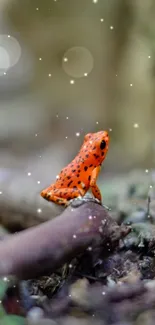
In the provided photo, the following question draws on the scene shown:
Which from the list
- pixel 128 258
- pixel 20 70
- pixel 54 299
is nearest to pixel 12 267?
pixel 54 299

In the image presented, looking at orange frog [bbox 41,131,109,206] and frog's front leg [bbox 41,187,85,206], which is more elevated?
orange frog [bbox 41,131,109,206]

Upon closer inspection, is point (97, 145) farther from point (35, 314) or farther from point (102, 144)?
point (35, 314)

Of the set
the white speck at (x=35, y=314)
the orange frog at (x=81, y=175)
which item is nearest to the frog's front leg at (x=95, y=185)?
the orange frog at (x=81, y=175)

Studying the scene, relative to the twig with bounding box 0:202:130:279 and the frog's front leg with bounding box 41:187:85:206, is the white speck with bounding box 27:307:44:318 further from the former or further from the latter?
the frog's front leg with bounding box 41:187:85:206

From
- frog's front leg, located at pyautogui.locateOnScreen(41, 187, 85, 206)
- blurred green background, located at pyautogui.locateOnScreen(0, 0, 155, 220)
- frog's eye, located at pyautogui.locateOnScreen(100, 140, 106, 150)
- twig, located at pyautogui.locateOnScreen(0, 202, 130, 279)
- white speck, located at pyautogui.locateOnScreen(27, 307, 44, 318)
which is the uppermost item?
blurred green background, located at pyautogui.locateOnScreen(0, 0, 155, 220)

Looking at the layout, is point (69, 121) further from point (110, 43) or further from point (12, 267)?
point (12, 267)

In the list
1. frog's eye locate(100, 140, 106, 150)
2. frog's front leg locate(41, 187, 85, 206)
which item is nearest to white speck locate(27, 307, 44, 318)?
frog's front leg locate(41, 187, 85, 206)
